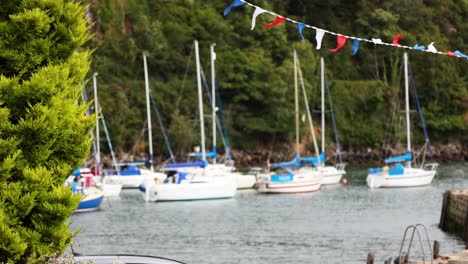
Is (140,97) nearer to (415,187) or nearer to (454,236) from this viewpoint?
(415,187)

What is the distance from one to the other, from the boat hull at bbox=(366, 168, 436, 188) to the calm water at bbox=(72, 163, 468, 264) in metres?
0.85

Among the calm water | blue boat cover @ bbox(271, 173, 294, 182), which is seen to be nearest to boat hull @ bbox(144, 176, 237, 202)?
the calm water

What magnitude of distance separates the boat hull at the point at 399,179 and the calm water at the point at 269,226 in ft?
2.79

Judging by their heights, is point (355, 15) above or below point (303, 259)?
above

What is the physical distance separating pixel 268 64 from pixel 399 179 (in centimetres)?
3203

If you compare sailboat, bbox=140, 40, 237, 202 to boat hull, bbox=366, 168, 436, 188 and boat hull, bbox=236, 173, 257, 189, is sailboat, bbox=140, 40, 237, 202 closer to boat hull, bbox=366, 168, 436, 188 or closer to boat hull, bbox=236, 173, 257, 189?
boat hull, bbox=236, 173, 257, 189

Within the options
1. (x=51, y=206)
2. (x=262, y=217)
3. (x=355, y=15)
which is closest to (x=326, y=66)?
(x=355, y=15)

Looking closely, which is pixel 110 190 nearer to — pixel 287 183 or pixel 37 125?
pixel 287 183

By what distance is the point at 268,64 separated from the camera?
90.6 metres

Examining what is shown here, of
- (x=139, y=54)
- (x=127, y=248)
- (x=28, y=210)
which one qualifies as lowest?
(x=127, y=248)

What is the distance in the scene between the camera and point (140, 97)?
283ft

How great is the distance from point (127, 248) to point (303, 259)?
706cm

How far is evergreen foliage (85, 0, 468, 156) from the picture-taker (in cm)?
8738

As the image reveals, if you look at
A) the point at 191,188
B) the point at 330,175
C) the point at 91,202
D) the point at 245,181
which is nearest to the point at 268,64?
the point at 330,175
